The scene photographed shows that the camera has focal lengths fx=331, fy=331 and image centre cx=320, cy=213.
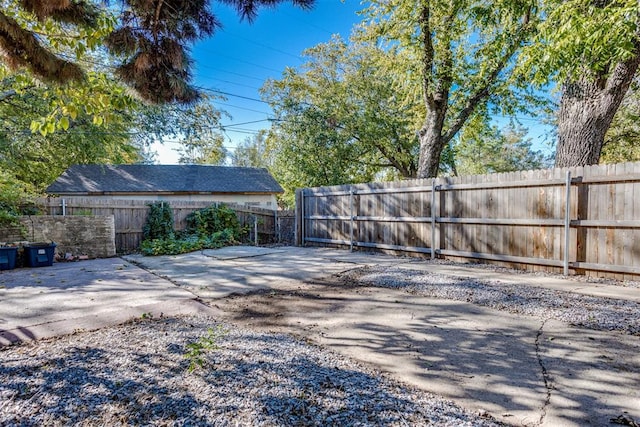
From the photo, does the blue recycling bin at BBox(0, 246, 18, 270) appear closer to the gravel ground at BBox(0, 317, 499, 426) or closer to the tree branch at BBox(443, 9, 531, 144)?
the gravel ground at BBox(0, 317, 499, 426)

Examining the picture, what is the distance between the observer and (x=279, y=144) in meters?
15.1

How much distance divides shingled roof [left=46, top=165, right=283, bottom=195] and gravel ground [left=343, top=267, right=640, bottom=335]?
39.6 ft

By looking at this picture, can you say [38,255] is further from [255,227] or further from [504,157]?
[504,157]

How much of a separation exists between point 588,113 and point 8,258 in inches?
419

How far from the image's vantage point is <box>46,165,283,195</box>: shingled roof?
46.2 ft

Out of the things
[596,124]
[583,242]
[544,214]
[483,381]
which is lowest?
[483,381]

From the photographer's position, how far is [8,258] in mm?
6230

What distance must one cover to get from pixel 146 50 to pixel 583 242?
6049mm

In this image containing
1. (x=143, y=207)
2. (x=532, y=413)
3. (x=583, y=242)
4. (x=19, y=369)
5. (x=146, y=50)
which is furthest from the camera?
(x=143, y=207)

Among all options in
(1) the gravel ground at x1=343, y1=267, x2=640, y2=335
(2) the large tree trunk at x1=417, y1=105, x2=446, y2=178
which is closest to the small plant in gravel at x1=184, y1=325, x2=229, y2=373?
(1) the gravel ground at x1=343, y1=267, x2=640, y2=335

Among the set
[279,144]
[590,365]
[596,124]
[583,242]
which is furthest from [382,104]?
[590,365]

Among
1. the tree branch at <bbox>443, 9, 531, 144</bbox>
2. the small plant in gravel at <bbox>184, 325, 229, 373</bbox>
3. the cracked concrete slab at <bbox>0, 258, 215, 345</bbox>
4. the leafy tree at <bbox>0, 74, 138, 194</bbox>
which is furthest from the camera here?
the leafy tree at <bbox>0, 74, 138, 194</bbox>

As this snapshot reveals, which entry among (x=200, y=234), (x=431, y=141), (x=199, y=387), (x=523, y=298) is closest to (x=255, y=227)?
(x=200, y=234)

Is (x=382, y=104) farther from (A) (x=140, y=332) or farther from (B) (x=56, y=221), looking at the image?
(A) (x=140, y=332)
